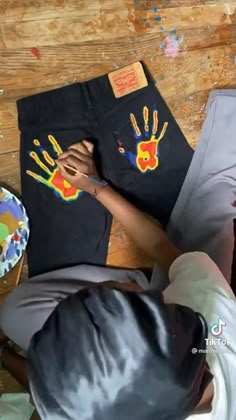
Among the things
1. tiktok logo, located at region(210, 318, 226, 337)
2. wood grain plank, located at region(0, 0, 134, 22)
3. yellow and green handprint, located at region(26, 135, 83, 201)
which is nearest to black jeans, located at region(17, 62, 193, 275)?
yellow and green handprint, located at region(26, 135, 83, 201)

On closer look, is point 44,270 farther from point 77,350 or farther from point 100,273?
point 77,350

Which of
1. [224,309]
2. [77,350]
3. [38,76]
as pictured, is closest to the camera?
[77,350]

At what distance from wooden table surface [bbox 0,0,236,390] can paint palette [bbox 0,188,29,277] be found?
5cm

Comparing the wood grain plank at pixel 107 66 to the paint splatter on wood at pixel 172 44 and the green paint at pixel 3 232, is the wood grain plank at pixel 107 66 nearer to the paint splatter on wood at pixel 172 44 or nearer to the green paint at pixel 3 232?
the paint splatter on wood at pixel 172 44

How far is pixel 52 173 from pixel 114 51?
31cm

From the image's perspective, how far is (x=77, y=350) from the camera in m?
0.57

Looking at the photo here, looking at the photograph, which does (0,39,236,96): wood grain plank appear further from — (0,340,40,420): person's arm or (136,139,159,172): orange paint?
(0,340,40,420): person's arm

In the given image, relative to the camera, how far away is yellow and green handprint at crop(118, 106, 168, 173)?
3.79 feet

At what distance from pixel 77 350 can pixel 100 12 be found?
2.60ft

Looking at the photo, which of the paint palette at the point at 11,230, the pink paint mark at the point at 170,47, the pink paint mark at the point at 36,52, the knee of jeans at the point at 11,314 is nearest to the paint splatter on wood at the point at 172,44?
the pink paint mark at the point at 170,47

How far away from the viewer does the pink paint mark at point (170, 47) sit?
119 centimetres

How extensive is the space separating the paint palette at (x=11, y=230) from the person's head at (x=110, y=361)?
1.49ft

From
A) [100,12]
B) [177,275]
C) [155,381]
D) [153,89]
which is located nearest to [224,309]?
[177,275]

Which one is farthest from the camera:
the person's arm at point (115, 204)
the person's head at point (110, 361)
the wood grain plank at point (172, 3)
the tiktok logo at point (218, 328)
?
the wood grain plank at point (172, 3)
